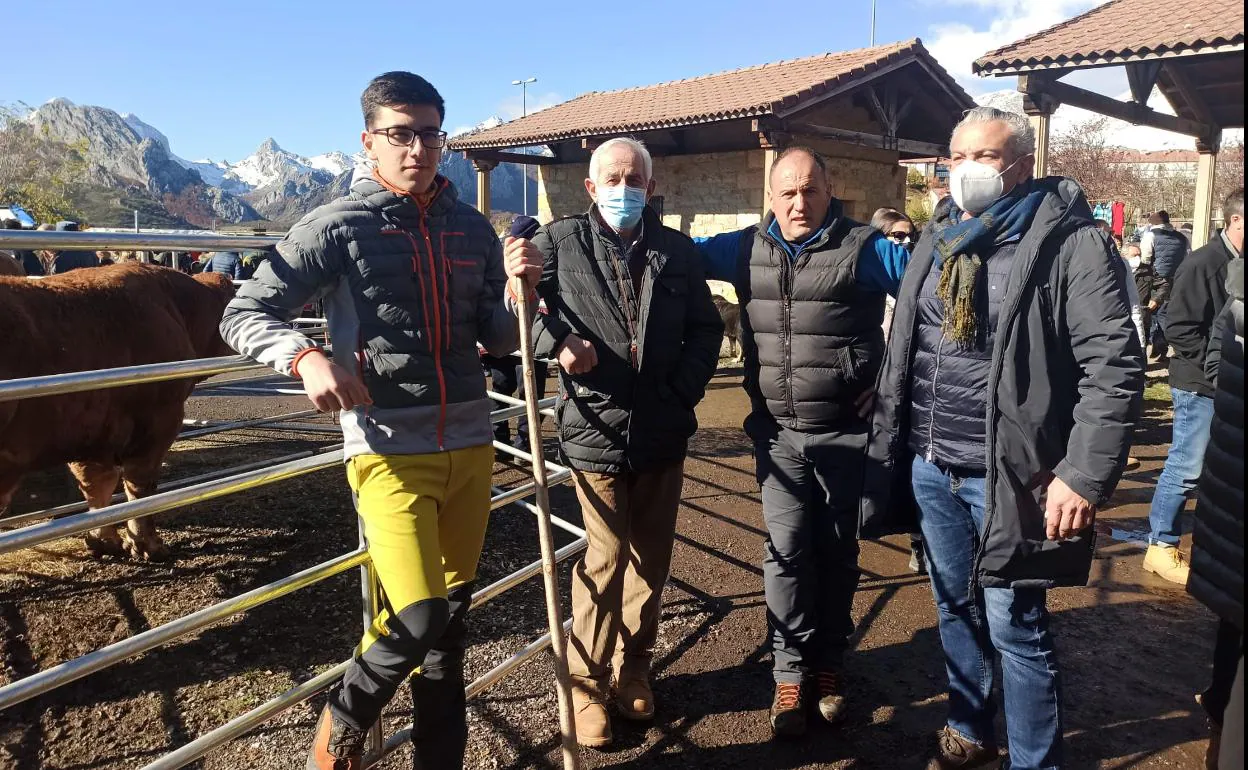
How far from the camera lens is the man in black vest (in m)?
2.75

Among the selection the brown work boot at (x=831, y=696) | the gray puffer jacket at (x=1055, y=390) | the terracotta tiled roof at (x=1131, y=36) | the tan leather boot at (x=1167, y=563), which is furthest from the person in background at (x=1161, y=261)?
the gray puffer jacket at (x=1055, y=390)

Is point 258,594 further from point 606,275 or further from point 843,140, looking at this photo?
point 843,140

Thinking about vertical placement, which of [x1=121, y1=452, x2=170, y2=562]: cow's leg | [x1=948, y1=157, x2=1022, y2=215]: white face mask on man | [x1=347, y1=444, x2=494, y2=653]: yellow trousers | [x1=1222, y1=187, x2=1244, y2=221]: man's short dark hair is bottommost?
[x1=121, y1=452, x2=170, y2=562]: cow's leg

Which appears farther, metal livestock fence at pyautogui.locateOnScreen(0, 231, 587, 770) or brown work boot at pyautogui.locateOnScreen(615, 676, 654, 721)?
brown work boot at pyautogui.locateOnScreen(615, 676, 654, 721)

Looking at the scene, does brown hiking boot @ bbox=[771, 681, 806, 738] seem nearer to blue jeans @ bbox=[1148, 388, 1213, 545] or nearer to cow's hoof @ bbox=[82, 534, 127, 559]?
blue jeans @ bbox=[1148, 388, 1213, 545]

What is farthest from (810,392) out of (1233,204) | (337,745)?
(1233,204)

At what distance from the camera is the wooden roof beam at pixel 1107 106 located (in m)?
9.00

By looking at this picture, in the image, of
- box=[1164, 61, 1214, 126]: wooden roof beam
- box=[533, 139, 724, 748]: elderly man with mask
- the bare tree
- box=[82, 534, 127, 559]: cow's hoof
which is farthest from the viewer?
the bare tree

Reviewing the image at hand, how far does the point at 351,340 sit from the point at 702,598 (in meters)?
2.39

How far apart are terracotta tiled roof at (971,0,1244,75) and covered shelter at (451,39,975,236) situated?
10.4 feet

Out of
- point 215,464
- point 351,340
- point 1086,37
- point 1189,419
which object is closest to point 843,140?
point 1086,37

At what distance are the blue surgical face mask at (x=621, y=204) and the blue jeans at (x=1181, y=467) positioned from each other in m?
3.32

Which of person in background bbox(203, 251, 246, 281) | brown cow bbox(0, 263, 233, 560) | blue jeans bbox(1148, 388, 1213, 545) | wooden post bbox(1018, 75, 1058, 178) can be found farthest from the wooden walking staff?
wooden post bbox(1018, 75, 1058, 178)

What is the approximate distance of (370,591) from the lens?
2422mm
